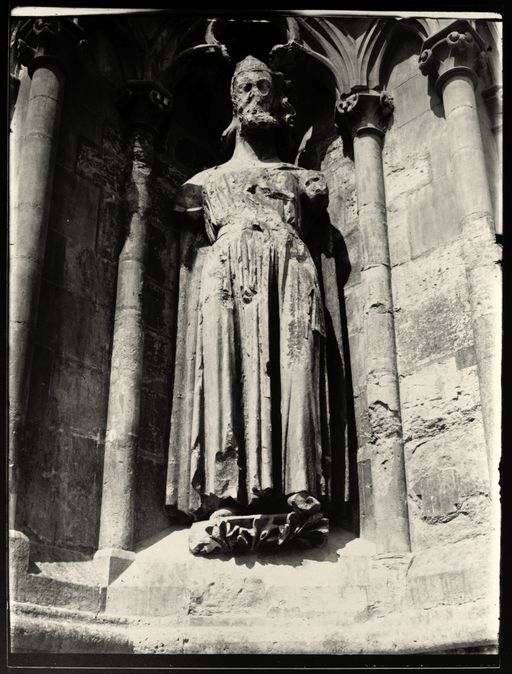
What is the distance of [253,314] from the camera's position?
6.25m

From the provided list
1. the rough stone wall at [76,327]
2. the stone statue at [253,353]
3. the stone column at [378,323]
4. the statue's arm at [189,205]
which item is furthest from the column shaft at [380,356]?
the rough stone wall at [76,327]

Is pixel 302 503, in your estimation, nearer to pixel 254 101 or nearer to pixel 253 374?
pixel 253 374

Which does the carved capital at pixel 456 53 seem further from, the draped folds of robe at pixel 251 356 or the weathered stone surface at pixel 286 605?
the weathered stone surface at pixel 286 605

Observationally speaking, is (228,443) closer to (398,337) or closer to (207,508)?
(207,508)

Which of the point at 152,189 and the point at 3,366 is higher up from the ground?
the point at 152,189

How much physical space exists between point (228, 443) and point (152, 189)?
2.41 m

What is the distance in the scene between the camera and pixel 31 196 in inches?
245

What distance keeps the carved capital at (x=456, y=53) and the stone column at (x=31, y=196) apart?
8.72 ft

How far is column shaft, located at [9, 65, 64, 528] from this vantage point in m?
5.62

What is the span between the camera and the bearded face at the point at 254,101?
721 cm

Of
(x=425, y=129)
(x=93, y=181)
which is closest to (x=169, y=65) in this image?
(x=93, y=181)

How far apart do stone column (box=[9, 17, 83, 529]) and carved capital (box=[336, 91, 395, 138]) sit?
2.13 metres

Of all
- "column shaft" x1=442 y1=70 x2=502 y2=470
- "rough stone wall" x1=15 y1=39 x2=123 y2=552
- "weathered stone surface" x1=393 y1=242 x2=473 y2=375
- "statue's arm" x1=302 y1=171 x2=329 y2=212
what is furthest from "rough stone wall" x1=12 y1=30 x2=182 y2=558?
"column shaft" x1=442 y1=70 x2=502 y2=470

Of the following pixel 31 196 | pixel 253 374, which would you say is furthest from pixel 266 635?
pixel 31 196
